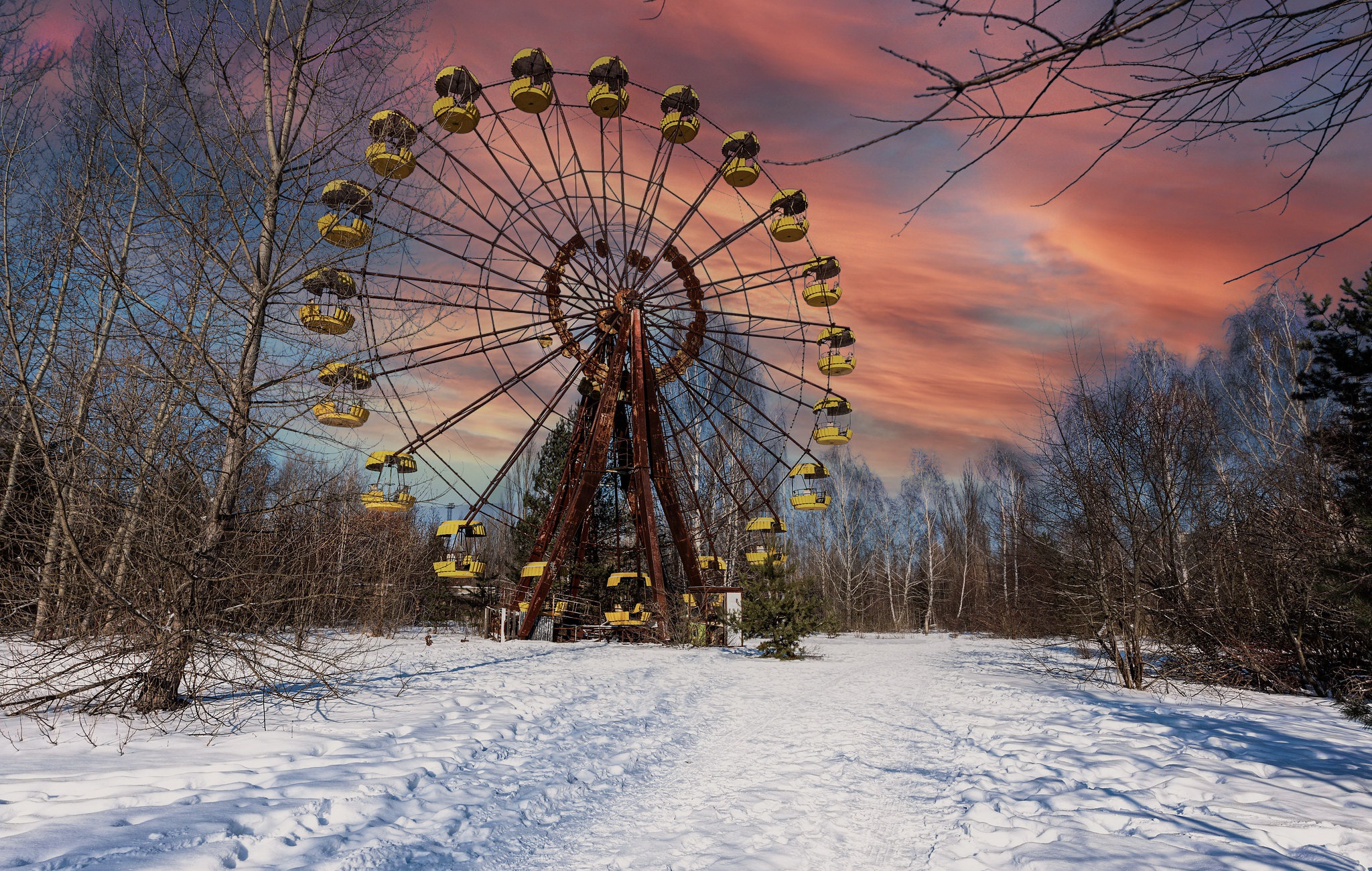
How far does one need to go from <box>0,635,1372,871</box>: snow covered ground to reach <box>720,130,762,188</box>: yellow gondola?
11926 mm

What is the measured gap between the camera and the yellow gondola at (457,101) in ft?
41.4

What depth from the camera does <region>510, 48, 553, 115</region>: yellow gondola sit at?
12.1m

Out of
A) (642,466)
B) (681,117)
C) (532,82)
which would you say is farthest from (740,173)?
(642,466)

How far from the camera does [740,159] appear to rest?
47.5 feet

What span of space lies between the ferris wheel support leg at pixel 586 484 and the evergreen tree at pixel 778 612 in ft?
13.4

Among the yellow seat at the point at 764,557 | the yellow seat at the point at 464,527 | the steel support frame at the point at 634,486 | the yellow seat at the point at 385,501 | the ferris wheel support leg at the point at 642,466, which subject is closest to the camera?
the yellow seat at the point at 385,501

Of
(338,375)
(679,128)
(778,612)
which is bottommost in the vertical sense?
(778,612)

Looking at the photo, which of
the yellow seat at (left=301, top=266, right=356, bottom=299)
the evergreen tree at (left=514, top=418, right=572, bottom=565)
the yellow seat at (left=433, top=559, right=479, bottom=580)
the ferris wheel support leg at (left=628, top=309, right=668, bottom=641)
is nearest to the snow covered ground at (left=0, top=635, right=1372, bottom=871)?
the yellow seat at (left=301, top=266, right=356, bottom=299)

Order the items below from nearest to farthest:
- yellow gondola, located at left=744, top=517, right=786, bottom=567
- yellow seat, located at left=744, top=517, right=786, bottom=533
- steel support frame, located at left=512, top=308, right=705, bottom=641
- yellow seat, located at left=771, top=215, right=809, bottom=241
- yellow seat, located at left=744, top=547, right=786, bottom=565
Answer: yellow seat, located at left=744, top=547, right=786, bottom=565
yellow gondola, located at left=744, top=517, right=786, bottom=567
steel support frame, located at left=512, top=308, right=705, bottom=641
yellow seat, located at left=771, top=215, right=809, bottom=241
yellow seat, located at left=744, top=517, right=786, bottom=533

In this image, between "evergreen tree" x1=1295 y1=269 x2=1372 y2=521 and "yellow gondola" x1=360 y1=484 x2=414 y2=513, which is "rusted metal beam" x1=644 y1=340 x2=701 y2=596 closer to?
"yellow gondola" x1=360 y1=484 x2=414 y2=513

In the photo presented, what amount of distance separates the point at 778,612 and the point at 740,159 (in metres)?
9.96

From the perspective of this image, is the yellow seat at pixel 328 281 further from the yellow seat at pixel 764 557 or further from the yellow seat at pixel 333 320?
the yellow seat at pixel 764 557

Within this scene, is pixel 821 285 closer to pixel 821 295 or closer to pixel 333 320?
pixel 821 295

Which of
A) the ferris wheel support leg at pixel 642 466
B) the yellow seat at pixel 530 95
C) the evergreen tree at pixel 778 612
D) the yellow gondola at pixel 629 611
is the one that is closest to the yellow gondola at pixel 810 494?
the evergreen tree at pixel 778 612
